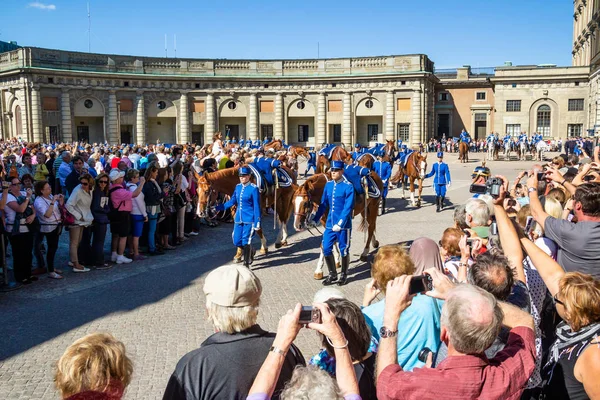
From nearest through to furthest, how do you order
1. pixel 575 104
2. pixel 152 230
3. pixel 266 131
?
1. pixel 152 230
2. pixel 266 131
3. pixel 575 104

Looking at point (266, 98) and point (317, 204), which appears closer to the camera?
point (317, 204)

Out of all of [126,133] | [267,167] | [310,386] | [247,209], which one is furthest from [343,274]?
[126,133]

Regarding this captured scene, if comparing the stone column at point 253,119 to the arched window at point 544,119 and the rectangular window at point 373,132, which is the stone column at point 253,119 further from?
the arched window at point 544,119

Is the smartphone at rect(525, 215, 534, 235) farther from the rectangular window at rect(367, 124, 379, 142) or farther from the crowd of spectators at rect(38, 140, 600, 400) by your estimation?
the rectangular window at rect(367, 124, 379, 142)

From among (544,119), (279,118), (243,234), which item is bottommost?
(243,234)

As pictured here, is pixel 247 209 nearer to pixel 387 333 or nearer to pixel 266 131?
pixel 387 333

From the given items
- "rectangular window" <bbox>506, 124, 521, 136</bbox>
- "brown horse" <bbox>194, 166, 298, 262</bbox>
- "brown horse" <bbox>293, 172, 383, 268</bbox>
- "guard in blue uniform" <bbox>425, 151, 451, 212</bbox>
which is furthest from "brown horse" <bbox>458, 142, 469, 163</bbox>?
"brown horse" <bbox>194, 166, 298, 262</bbox>

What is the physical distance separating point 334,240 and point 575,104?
51.3m

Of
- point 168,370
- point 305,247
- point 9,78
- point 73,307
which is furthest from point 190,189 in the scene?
point 9,78

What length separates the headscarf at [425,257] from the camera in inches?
228

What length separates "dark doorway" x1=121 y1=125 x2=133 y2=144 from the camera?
50688 mm

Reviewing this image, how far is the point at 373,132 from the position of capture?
53969 millimetres

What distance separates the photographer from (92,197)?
12.1 meters

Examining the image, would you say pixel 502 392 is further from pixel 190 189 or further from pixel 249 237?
pixel 190 189
